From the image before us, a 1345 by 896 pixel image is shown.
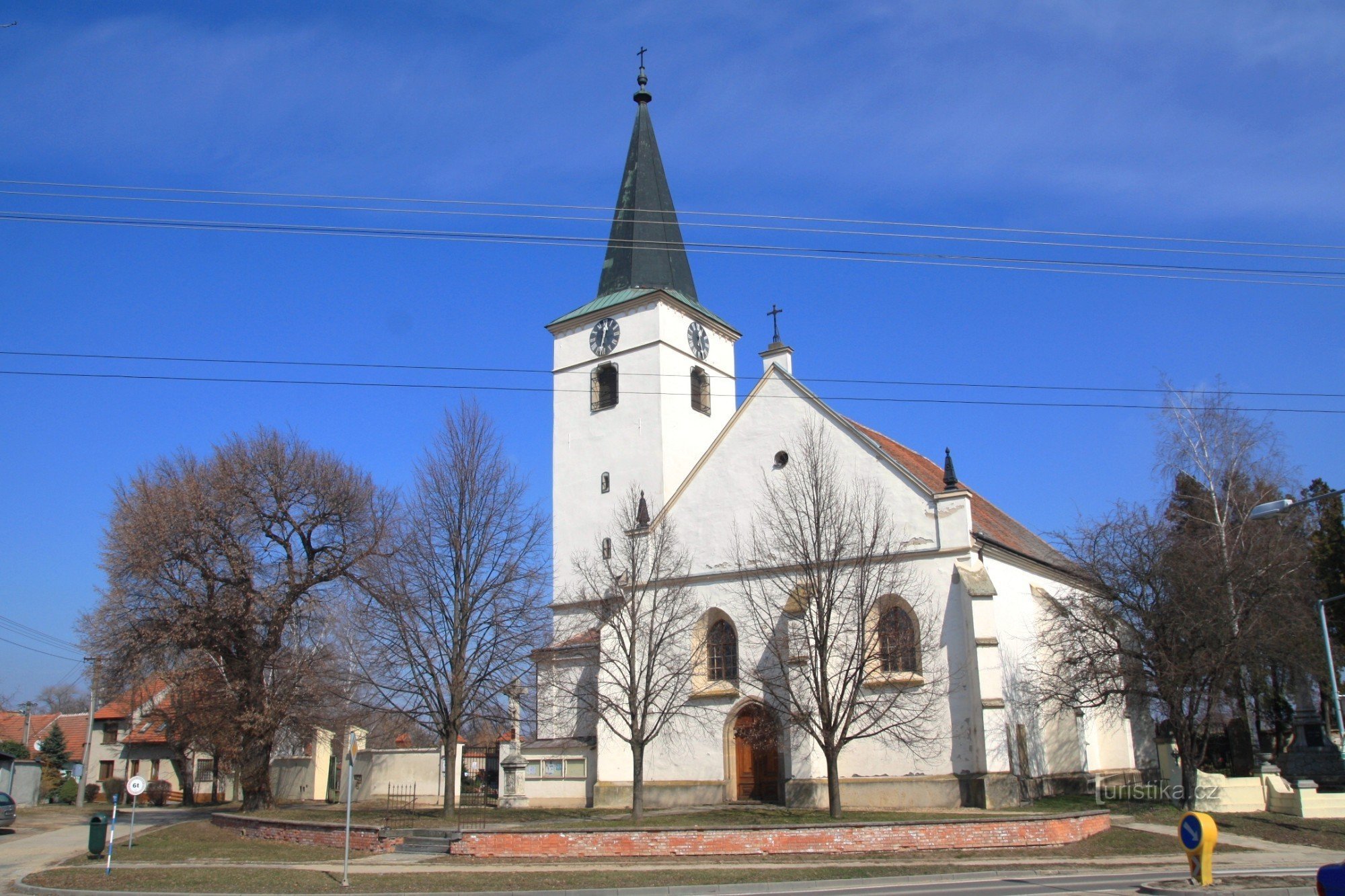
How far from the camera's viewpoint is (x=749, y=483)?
104ft

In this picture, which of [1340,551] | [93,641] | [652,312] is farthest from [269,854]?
[1340,551]

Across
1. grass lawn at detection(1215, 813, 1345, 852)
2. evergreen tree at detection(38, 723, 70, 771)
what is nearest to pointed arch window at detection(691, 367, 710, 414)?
grass lawn at detection(1215, 813, 1345, 852)

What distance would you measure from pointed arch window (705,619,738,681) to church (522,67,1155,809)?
51 millimetres

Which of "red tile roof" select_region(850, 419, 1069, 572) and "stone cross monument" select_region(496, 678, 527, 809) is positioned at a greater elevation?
"red tile roof" select_region(850, 419, 1069, 572)

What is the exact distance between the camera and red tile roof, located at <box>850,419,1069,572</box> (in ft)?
100

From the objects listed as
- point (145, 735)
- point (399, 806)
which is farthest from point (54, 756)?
point (399, 806)

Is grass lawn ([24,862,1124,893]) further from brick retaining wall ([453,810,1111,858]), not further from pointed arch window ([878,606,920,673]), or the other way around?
pointed arch window ([878,606,920,673])

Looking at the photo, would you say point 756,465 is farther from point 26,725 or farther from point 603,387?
point 26,725

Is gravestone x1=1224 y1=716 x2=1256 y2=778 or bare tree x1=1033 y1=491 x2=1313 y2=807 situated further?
gravestone x1=1224 y1=716 x2=1256 y2=778

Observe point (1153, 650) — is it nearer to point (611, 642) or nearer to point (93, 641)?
point (611, 642)

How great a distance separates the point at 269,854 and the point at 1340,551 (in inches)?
1495

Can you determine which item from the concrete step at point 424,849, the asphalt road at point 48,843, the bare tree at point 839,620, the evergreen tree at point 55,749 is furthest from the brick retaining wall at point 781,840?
the evergreen tree at point 55,749

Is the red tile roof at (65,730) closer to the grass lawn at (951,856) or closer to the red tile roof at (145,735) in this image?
the red tile roof at (145,735)

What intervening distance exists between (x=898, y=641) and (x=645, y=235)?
22161mm
